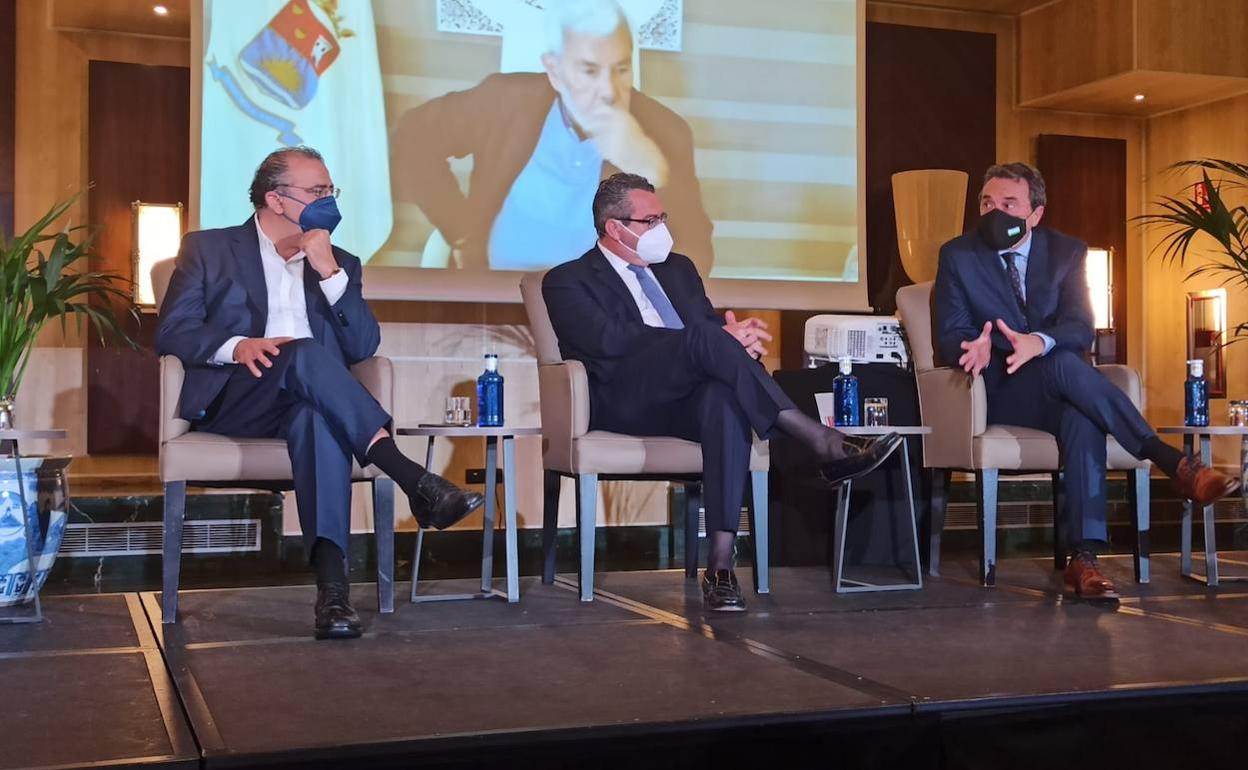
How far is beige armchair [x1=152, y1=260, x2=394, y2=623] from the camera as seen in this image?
2.82 m

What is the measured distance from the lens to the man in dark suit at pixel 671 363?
2.97m

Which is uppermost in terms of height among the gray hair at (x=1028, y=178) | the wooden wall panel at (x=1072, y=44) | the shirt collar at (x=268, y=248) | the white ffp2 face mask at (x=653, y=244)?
the wooden wall panel at (x=1072, y=44)

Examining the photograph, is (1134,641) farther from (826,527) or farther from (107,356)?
(107,356)

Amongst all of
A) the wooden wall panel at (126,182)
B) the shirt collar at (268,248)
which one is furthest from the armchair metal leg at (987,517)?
the wooden wall panel at (126,182)

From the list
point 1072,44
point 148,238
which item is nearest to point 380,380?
point 148,238

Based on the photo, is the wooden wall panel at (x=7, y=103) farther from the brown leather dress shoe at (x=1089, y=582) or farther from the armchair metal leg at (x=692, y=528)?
the brown leather dress shoe at (x=1089, y=582)

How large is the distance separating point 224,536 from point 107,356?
7.72 ft

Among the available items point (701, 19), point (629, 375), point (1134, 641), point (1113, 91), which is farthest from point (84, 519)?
point (1113, 91)

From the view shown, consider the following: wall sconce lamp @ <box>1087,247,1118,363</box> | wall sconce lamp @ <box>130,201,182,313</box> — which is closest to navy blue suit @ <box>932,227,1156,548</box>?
wall sconce lamp @ <box>1087,247,1118,363</box>

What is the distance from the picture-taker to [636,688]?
1968 mm

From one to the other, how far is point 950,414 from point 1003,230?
0.53m

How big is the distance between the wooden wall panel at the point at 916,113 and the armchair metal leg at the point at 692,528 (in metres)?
3.21

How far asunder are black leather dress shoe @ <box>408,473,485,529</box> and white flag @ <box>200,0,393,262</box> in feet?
6.96

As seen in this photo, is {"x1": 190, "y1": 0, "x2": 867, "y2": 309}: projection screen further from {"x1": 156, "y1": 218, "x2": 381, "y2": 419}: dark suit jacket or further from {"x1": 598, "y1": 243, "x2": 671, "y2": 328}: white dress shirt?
{"x1": 156, "y1": 218, "x2": 381, "y2": 419}: dark suit jacket
